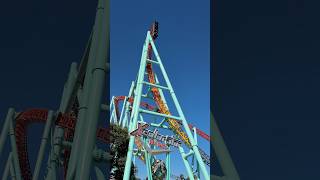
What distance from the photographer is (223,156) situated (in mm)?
4043

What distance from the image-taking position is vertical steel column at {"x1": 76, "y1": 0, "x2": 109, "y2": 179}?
10.4 feet

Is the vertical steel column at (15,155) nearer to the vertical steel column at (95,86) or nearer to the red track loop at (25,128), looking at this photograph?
the red track loop at (25,128)

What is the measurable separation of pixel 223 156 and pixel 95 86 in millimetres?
1641

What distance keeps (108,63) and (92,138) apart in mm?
1065

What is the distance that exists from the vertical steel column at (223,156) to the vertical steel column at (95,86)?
1.48 m

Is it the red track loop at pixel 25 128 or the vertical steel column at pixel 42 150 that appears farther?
the red track loop at pixel 25 128

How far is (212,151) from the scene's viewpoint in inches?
164

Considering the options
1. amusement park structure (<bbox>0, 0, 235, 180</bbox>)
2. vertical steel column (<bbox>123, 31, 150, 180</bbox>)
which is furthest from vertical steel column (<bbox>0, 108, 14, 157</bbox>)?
vertical steel column (<bbox>123, 31, 150, 180</bbox>)

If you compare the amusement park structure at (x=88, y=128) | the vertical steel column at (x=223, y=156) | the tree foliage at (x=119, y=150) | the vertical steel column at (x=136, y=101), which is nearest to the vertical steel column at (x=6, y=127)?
the amusement park structure at (x=88, y=128)

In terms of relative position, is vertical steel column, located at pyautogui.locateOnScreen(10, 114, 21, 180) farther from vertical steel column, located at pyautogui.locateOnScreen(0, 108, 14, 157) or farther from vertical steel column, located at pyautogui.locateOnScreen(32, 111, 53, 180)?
vertical steel column, located at pyautogui.locateOnScreen(32, 111, 53, 180)

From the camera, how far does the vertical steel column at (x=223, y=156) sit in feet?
12.9

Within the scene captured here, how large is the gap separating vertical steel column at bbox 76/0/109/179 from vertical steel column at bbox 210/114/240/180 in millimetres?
1476

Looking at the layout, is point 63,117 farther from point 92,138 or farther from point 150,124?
point 150,124

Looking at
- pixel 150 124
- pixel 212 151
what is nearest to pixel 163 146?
pixel 150 124
